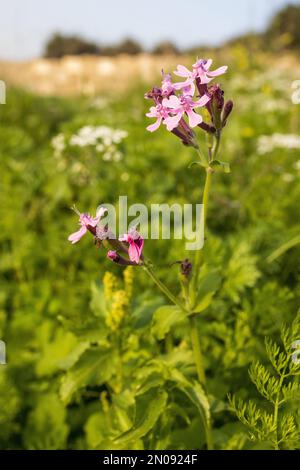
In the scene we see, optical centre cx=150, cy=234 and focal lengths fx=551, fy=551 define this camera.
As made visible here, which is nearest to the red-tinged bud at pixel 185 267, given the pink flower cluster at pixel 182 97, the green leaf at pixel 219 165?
the green leaf at pixel 219 165

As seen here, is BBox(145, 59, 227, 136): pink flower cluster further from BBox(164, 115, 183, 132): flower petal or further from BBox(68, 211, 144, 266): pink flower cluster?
BBox(68, 211, 144, 266): pink flower cluster

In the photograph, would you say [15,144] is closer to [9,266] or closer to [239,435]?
[9,266]

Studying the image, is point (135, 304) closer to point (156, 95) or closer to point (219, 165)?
point (219, 165)

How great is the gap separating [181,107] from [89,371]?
2.99ft

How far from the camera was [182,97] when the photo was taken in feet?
4.09

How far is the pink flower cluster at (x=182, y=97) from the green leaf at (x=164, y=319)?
0.52 metres

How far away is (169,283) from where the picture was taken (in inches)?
96.0

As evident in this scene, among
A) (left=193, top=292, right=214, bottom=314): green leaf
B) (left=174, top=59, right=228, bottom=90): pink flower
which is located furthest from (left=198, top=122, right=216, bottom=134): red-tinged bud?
(left=193, top=292, right=214, bottom=314): green leaf

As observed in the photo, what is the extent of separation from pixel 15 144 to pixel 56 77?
11525mm

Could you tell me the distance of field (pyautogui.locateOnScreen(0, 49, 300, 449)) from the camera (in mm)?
1691

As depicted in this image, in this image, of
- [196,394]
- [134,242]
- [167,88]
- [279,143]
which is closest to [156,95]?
[167,88]

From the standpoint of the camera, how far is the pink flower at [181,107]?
3.98ft

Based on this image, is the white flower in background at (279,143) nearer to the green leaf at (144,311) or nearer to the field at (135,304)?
the field at (135,304)

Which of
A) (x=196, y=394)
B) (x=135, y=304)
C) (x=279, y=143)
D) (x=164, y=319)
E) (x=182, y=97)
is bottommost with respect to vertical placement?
(x=196, y=394)
